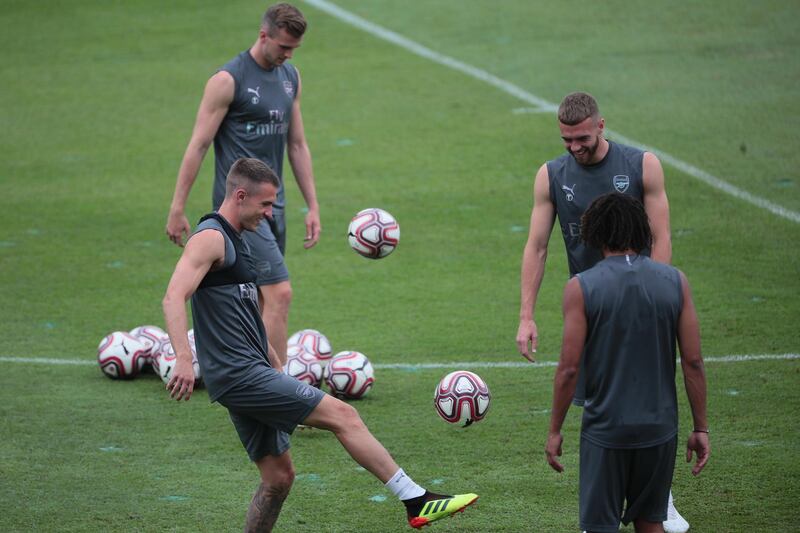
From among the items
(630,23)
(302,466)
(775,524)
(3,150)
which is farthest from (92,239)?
(630,23)

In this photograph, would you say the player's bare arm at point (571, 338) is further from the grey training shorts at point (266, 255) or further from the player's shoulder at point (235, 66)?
the player's shoulder at point (235, 66)

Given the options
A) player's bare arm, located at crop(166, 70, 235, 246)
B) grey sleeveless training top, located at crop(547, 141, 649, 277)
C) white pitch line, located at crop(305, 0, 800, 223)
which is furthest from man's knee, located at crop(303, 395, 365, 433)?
white pitch line, located at crop(305, 0, 800, 223)

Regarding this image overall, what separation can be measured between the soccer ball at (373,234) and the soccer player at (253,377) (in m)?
2.43

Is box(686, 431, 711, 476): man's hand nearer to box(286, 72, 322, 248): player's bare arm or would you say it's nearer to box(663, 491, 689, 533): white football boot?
box(663, 491, 689, 533): white football boot

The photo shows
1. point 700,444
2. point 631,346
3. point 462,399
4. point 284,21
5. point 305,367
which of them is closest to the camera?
point 631,346

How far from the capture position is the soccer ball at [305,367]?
31.2ft

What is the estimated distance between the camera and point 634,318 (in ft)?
18.0

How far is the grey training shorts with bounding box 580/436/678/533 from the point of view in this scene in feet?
18.4

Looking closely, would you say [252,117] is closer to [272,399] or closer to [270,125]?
[270,125]

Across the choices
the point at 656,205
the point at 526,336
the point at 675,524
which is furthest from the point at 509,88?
the point at 675,524

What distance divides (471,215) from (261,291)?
21.9ft

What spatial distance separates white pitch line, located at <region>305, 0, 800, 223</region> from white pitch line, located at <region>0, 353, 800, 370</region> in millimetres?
4652

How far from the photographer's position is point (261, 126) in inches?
369

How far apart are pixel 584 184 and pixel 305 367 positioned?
127 inches
